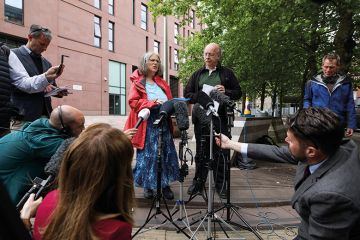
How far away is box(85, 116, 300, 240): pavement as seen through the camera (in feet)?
12.8

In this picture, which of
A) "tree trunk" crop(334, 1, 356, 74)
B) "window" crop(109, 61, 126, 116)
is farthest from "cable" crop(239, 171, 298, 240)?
"window" crop(109, 61, 126, 116)

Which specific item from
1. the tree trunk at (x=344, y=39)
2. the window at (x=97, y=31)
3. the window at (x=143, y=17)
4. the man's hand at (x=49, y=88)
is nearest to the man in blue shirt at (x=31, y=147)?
the man's hand at (x=49, y=88)

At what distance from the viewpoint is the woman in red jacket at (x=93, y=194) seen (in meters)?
1.56

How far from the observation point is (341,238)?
1.86 metres

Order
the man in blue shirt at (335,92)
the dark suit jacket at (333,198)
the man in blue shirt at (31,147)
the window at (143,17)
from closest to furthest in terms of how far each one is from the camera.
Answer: the dark suit jacket at (333,198) < the man in blue shirt at (31,147) < the man in blue shirt at (335,92) < the window at (143,17)

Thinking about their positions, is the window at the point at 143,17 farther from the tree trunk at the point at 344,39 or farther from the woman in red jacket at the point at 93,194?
the woman in red jacket at the point at 93,194

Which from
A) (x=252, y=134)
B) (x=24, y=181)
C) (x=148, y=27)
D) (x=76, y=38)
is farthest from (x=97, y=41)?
(x=24, y=181)

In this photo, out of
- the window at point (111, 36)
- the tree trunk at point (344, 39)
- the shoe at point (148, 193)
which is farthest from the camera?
the window at point (111, 36)

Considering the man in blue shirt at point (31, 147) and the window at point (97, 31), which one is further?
the window at point (97, 31)

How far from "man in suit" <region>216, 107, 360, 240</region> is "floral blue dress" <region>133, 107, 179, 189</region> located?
8.44ft

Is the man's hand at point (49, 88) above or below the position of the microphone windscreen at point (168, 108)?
above

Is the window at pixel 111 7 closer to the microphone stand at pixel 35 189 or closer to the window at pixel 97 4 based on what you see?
the window at pixel 97 4

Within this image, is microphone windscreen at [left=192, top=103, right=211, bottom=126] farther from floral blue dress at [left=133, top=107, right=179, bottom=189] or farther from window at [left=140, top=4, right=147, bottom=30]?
window at [left=140, top=4, right=147, bottom=30]

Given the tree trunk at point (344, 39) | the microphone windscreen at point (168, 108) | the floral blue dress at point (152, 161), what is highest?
the tree trunk at point (344, 39)
